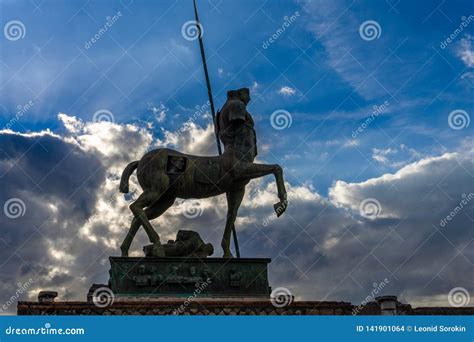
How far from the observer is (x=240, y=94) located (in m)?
16.7

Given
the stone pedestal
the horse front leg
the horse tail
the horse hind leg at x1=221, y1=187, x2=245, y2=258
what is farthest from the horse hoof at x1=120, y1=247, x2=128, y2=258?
the horse front leg

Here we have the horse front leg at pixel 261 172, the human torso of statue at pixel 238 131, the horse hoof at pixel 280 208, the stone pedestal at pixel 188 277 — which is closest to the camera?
the stone pedestal at pixel 188 277

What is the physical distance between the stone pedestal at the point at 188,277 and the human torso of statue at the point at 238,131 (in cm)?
256

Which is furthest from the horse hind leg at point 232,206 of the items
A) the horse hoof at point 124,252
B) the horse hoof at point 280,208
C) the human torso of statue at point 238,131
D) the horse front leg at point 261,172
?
the horse hoof at point 124,252

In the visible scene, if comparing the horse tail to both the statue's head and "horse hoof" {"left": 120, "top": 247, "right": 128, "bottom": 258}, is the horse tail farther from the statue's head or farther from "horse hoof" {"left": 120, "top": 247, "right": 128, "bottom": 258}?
the statue's head

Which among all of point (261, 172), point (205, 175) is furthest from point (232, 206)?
point (261, 172)

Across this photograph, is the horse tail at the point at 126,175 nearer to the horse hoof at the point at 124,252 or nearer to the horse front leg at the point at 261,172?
the horse hoof at the point at 124,252

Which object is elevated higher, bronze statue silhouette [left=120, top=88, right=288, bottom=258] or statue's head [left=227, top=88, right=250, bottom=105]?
statue's head [left=227, top=88, right=250, bottom=105]

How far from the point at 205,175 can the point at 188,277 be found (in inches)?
96.3

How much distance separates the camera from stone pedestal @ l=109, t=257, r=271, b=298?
48.0 feet

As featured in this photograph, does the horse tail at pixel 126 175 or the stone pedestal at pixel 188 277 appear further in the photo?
the horse tail at pixel 126 175

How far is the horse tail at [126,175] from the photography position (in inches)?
624
